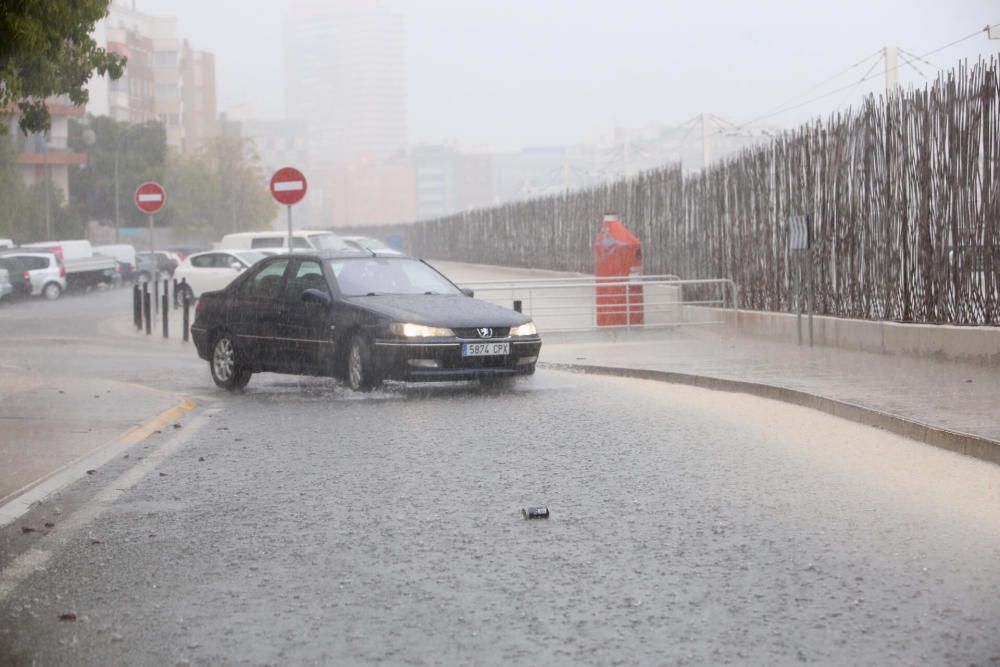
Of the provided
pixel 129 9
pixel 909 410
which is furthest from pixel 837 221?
pixel 129 9

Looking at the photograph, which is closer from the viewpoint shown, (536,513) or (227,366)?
(536,513)

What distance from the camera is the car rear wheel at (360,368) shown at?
15.3 meters

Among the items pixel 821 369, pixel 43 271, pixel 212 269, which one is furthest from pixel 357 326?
pixel 43 271

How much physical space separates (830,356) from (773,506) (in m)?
10.7

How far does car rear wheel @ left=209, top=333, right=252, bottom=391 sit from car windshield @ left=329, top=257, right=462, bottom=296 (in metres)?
1.46

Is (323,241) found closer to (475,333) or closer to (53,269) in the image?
(53,269)

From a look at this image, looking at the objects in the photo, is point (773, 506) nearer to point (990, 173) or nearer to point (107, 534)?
point (107, 534)

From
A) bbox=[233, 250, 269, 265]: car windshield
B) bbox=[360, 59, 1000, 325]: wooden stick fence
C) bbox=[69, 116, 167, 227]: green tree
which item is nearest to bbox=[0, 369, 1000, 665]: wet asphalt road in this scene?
bbox=[360, 59, 1000, 325]: wooden stick fence

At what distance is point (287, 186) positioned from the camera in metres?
24.5

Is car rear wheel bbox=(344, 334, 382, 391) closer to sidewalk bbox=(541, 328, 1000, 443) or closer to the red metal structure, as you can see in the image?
sidewalk bbox=(541, 328, 1000, 443)

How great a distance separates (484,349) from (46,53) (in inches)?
293

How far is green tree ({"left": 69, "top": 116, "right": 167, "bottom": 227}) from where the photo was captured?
105m

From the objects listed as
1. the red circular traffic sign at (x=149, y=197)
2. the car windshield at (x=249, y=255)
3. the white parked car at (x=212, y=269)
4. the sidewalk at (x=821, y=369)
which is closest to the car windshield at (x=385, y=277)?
the sidewalk at (x=821, y=369)

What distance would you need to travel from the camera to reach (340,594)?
6.16 metres
